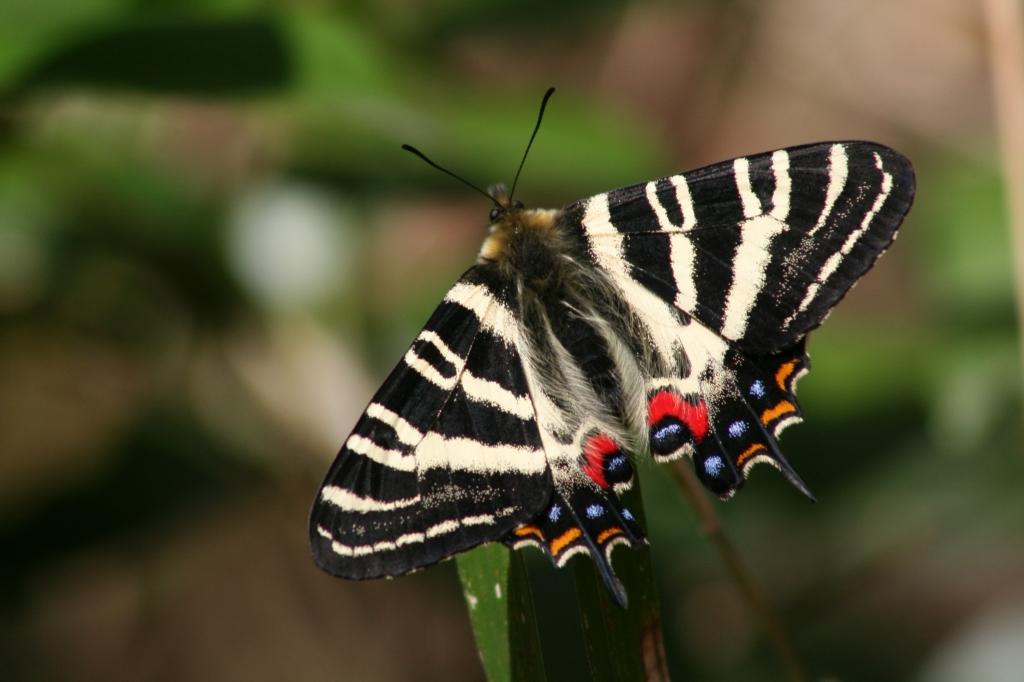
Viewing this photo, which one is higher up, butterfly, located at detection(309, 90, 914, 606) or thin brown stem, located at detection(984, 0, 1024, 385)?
thin brown stem, located at detection(984, 0, 1024, 385)

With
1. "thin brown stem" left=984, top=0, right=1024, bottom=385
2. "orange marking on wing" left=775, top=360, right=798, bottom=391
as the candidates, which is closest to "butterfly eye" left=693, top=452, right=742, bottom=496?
"orange marking on wing" left=775, top=360, right=798, bottom=391

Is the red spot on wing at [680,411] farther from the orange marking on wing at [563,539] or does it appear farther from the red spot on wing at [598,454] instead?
the orange marking on wing at [563,539]

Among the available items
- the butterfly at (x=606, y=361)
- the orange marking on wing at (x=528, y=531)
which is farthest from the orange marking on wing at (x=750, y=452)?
the orange marking on wing at (x=528, y=531)

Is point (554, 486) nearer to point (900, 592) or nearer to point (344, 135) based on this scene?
point (344, 135)

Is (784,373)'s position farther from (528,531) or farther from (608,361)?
(528,531)

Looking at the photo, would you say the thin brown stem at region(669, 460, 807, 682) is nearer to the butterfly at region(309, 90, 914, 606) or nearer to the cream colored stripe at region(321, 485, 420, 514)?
the butterfly at region(309, 90, 914, 606)

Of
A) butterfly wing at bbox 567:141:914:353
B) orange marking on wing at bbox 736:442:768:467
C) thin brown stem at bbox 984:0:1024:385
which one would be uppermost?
thin brown stem at bbox 984:0:1024:385

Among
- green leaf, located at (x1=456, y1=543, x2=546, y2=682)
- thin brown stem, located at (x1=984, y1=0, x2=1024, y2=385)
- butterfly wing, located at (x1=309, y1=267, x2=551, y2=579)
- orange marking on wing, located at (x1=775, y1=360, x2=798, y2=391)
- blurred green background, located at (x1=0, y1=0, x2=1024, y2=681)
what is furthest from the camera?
blurred green background, located at (x1=0, y1=0, x2=1024, y2=681)
